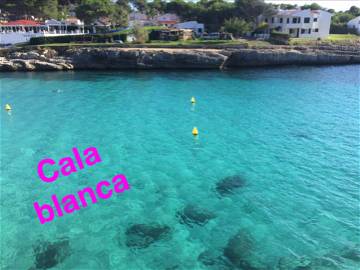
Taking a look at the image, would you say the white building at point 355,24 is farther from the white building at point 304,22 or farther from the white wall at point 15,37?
the white wall at point 15,37

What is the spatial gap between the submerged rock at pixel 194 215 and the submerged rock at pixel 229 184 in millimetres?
2159

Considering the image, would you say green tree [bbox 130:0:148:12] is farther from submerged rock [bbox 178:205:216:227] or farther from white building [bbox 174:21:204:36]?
submerged rock [bbox 178:205:216:227]

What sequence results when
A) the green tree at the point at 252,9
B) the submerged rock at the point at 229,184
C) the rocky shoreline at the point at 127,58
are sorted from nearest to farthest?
the submerged rock at the point at 229,184, the rocky shoreline at the point at 127,58, the green tree at the point at 252,9

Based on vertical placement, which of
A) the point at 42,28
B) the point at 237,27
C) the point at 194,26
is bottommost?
the point at 42,28

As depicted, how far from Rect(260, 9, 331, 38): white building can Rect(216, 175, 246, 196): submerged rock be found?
81861 millimetres

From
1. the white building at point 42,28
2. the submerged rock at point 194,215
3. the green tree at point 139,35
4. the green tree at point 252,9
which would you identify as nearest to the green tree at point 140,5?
the white building at point 42,28

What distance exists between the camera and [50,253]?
1305 cm

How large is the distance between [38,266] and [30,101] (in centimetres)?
3082

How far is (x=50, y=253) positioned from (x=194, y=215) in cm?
698

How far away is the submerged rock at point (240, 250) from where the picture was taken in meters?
12.5

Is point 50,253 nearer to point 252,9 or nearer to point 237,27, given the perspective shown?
point 237,27

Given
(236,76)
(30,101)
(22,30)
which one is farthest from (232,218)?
(22,30)

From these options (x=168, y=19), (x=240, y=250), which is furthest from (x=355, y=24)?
(x=240, y=250)

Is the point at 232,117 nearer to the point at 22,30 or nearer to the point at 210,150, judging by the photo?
the point at 210,150
